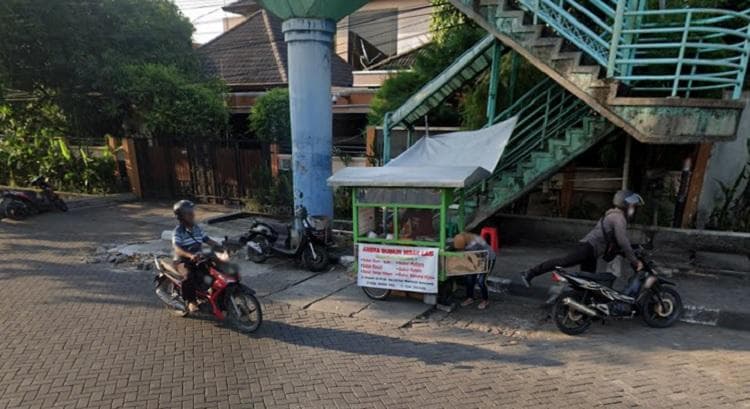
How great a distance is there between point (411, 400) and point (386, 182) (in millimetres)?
2798

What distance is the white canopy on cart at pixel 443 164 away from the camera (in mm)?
5852

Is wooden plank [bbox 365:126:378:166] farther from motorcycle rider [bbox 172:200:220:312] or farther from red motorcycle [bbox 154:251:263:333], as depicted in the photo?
red motorcycle [bbox 154:251:263:333]

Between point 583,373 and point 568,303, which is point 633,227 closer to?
point 568,303

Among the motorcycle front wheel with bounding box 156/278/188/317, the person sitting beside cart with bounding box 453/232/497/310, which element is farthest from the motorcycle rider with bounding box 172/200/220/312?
the person sitting beside cart with bounding box 453/232/497/310

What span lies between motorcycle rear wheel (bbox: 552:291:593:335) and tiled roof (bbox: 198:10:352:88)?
1462 cm

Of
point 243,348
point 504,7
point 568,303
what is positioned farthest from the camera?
point 504,7

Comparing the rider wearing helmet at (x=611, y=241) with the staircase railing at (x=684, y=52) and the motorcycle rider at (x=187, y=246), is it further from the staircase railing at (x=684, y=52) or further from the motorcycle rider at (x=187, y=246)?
the motorcycle rider at (x=187, y=246)

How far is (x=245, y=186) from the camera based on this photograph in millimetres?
13148

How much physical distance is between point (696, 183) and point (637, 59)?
2.94 metres

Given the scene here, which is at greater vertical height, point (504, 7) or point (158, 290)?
point (504, 7)

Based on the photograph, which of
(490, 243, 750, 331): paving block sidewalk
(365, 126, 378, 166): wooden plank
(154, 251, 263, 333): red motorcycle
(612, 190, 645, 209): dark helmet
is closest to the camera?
(154, 251, 263, 333): red motorcycle

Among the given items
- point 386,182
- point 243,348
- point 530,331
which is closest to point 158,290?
point 243,348

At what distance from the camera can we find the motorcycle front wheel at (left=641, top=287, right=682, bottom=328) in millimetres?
5434

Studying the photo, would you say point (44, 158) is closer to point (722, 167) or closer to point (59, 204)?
point (59, 204)
